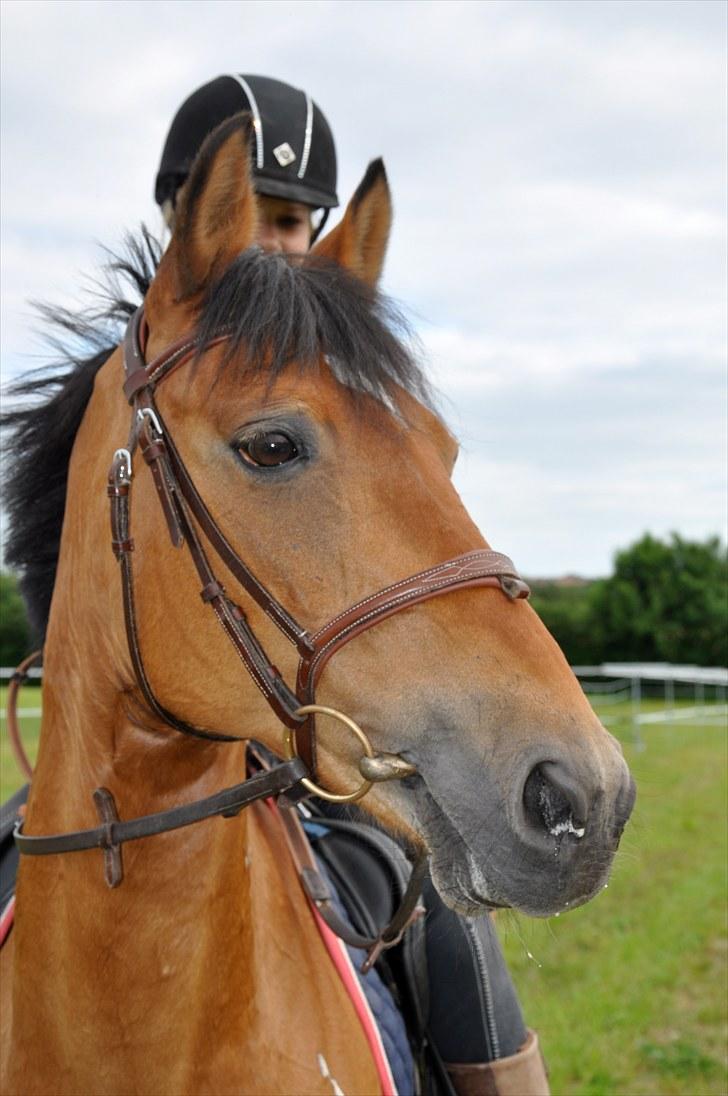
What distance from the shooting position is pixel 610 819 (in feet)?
5.45

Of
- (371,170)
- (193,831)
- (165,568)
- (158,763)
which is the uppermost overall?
(371,170)

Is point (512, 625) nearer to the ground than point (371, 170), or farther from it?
nearer to the ground

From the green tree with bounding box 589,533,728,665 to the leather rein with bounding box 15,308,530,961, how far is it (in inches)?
1549

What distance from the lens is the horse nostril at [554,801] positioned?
A: 161cm

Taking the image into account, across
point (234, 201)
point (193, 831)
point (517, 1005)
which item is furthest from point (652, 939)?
point (234, 201)

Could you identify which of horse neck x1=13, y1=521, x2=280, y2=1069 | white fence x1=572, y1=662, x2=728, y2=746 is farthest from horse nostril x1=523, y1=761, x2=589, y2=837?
white fence x1=572, y1=662, x2=728, y2=746

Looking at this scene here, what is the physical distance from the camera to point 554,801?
164cm

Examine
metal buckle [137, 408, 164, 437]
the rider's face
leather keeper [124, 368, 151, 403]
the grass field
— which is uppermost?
the rider's face

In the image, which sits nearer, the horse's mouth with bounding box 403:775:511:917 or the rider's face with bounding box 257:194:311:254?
the horse's mouth with bounding box 403:775:511:917

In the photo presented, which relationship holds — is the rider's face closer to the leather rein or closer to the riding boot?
the leather rein

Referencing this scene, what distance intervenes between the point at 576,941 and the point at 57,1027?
673 centimetres

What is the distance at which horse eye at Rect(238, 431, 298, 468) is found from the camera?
1.95m

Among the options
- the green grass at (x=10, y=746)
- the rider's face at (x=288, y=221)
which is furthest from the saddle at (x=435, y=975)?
the green grass at (x=10, y=746)

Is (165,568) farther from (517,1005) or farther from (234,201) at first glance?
(517,1005)
